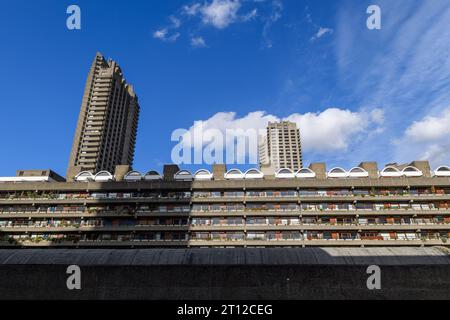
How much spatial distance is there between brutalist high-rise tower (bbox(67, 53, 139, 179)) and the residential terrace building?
77.8 metres

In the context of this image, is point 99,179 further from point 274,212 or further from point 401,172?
point 401,172

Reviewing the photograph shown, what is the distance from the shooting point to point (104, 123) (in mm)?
148625

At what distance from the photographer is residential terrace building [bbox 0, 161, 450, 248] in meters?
53.8

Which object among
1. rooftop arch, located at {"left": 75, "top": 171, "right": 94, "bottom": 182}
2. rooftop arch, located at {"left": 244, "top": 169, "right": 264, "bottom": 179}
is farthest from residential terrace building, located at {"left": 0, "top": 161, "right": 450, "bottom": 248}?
rooftop arch, located at {"left": 75, "top": 171, "right": 94, "bottom": 182}

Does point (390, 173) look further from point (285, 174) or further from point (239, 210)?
point (239, 210)

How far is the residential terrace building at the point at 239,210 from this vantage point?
53.8m

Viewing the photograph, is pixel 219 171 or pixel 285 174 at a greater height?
pixel 219 171

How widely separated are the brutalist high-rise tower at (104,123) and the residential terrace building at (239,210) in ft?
255

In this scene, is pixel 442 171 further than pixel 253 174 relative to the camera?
No

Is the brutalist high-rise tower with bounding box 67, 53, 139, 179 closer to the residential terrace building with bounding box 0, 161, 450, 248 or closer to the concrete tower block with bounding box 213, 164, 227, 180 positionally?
the residential terrace building with bounding box 0, 161, 450, 248

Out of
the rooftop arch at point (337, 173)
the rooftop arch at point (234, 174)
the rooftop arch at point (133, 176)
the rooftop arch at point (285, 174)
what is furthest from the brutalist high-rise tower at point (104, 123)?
the rooftop arch at point (337, 173)

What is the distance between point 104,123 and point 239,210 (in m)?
111

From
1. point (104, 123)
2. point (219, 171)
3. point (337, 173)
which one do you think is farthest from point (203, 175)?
point (104, 123)
